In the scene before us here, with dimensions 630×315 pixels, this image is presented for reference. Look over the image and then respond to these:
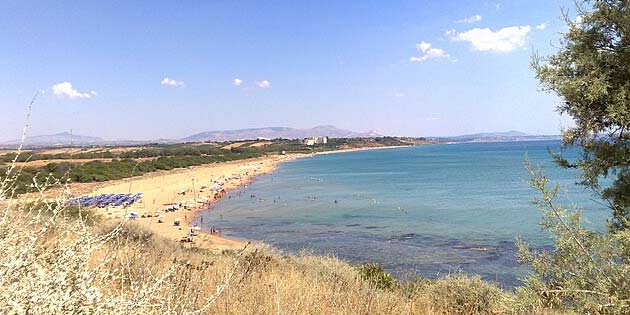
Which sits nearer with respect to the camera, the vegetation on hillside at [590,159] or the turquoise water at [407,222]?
the vegetation on hillside at [590,159]

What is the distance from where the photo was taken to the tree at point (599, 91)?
495 cm

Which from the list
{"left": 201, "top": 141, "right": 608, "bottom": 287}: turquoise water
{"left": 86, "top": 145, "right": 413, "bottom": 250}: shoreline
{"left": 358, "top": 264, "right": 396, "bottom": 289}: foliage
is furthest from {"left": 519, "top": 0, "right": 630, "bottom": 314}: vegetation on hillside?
{"left": 86, "top": 145, "right": 413, "bottom": 250}: shoreline

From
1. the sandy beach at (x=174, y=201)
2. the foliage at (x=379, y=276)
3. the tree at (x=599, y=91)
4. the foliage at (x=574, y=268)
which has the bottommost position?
the sandy beach at (x=174, y=201)

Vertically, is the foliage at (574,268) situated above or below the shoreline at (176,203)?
above

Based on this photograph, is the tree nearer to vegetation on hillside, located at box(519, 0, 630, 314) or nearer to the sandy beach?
vegetation on hillside, located at box(519, 0, 630, 314)

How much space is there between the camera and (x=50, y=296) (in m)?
1.60

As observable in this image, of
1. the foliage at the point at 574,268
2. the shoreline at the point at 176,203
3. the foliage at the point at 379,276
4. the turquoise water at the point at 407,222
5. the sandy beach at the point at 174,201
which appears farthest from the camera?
the sandy beach at the point at 174,201

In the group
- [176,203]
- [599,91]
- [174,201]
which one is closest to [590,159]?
[599,91]

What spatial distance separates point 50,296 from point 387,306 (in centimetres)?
367

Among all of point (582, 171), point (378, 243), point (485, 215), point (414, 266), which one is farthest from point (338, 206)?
point (582, 171)

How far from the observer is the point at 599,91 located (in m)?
4.89

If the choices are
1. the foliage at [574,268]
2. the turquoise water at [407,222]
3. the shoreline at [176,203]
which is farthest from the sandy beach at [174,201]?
the foliage at [574,268]

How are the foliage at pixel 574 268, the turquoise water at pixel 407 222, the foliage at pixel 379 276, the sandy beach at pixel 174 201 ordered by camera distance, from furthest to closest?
1. the sandy beach at pixel 174 201
2. the turquoise water at pixel 407 222
3. the foliage at pixel 379 276
4. the foliage at pixel 574 268

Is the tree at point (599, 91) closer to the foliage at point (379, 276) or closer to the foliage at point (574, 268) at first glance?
the foliage at point (574, 268)
